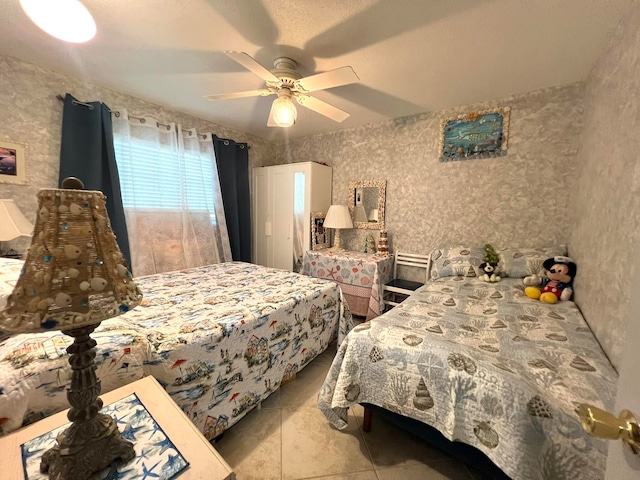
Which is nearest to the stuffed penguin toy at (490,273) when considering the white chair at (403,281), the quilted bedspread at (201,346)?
the white chair at (403,281)

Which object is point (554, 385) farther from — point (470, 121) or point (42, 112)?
point (42, 112)

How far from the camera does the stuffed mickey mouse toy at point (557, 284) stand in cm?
187

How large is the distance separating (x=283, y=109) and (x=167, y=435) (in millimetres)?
1824

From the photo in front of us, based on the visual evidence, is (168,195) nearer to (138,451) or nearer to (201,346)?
(201,346)

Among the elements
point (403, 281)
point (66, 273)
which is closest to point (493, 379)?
point (66, 273)

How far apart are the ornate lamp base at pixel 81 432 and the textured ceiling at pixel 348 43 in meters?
1.73

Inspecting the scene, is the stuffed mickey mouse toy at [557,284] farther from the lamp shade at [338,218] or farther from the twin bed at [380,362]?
the lamp shade at [338,218]

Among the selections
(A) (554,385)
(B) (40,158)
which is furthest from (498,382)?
(B) (40,158)

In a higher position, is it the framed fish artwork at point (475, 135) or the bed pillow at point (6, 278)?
the framed fish artwork at point (475, 135)

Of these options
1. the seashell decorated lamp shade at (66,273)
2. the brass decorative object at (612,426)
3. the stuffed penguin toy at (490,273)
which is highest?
the seashell decorated lamp shade at (66,273)

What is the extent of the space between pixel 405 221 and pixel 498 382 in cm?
229

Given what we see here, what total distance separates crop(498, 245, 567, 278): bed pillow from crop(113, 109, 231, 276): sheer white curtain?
3148 mm

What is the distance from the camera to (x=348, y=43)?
1.67m

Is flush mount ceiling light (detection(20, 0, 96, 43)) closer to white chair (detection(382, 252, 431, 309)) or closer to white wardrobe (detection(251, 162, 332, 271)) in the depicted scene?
white wardrobe (detection(251, 162, 332, 271))
